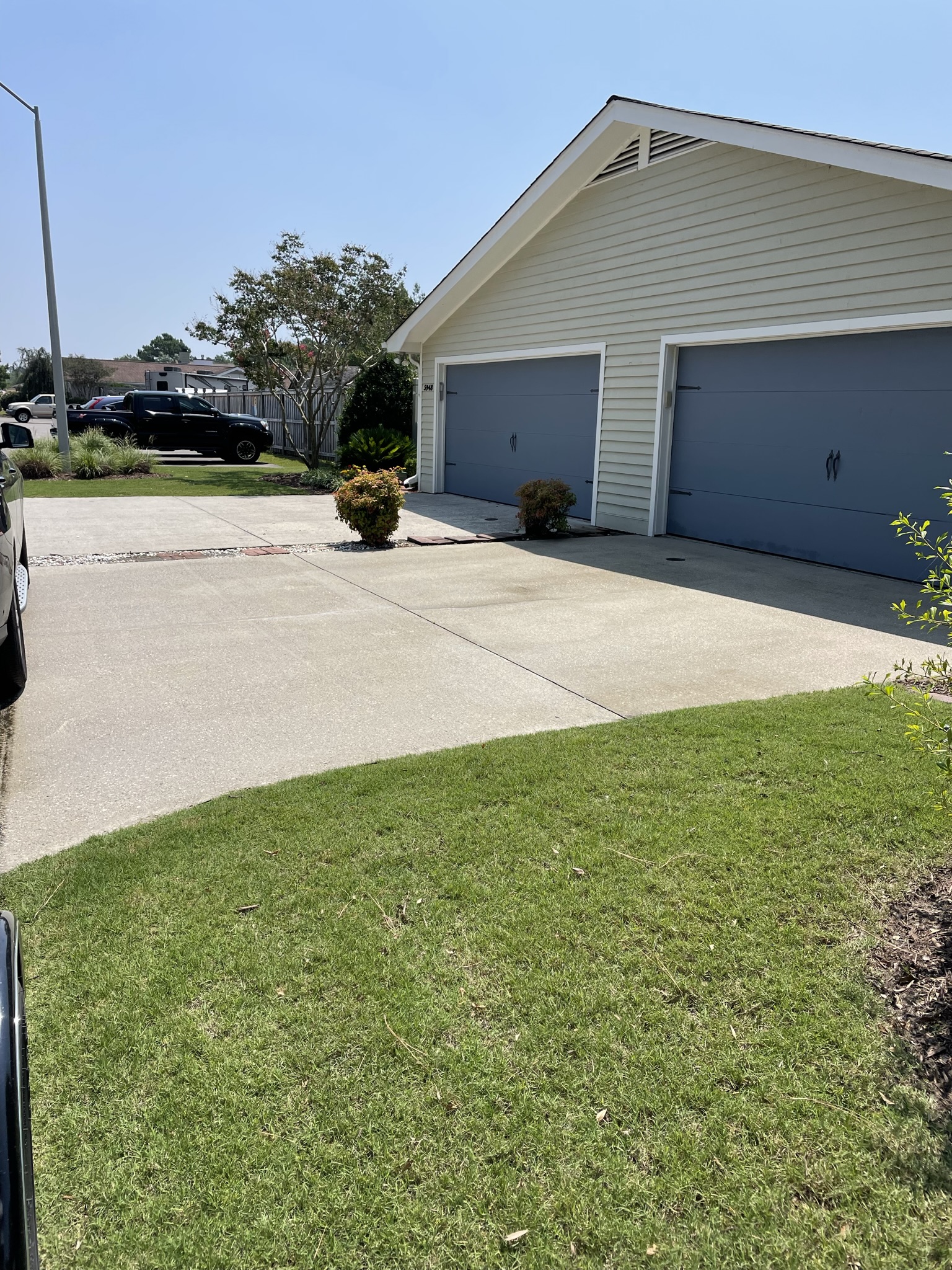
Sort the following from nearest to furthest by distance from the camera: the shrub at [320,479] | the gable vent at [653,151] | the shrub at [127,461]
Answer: the gable vent at [653,151] < the shrub at [320,479] < the shrub at [127,461]

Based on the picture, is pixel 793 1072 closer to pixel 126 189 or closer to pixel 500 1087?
pixel 500 1087

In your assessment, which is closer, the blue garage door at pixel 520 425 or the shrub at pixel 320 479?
the blue garage door at pixel 520 425

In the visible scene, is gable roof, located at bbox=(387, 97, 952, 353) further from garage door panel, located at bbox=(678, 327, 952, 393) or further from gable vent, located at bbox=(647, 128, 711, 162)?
garage door panel, located at bbox=(678, 327, 952, 393)

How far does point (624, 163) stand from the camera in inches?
453

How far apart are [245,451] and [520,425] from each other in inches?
490

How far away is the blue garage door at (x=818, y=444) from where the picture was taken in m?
8.30

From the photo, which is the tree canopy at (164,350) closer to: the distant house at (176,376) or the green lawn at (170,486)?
the distant house at (176,376)

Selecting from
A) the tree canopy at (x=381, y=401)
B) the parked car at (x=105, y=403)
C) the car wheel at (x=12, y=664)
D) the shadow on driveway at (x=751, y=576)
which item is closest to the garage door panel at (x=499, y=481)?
the shadow on driveway at (x=751, y=576)

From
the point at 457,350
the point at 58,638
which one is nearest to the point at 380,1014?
the point at 58,638

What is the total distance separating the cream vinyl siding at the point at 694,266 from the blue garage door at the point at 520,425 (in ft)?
1.52

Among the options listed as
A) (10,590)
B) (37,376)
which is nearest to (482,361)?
(10,590)

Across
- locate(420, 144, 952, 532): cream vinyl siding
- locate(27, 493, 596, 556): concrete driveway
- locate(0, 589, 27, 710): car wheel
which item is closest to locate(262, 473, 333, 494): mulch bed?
locate(27, 493, 596, 556): concrete driveway

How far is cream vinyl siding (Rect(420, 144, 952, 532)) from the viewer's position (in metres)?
8.30

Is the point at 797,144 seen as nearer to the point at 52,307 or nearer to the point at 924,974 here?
the point at 924,974
